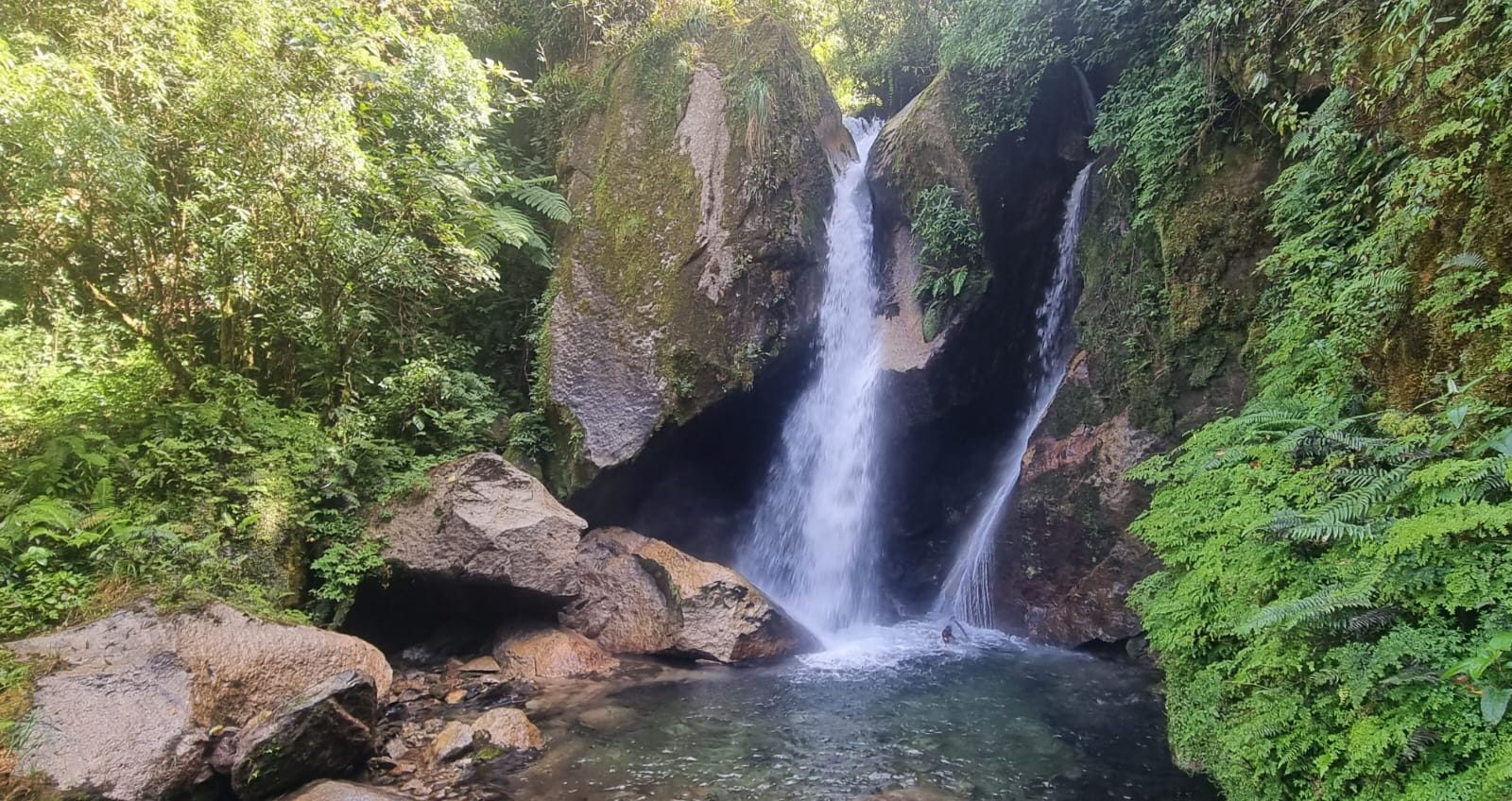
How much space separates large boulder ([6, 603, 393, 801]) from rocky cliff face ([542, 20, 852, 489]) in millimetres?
4202

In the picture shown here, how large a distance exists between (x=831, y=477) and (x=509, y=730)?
5.95 meters

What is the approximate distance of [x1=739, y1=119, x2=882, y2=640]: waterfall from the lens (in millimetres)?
10203

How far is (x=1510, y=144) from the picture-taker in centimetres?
337

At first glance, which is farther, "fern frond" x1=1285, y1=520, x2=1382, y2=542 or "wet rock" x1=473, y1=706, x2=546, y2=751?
"wet rock" x1=473, y1=706, x2=546, y2=751

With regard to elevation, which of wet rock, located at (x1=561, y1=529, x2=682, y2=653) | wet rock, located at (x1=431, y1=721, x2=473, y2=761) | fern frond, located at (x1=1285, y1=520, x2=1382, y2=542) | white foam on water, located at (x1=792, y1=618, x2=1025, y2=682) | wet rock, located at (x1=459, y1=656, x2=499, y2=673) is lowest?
wet rock, located at (x1=431, y1=721, x2=473, y2=761)

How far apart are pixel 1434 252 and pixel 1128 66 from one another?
611cm

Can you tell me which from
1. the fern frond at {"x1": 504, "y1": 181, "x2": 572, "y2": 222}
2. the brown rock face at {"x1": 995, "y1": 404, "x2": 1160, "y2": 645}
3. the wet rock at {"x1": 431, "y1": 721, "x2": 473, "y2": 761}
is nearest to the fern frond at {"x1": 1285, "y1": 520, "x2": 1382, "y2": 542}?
the brown rock face at {"x1": 995, "y1": 404, "x2": 1160, "y2": 645}

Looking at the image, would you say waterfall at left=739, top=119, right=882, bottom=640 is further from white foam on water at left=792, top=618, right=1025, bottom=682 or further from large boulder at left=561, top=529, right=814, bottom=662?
large boulder at left=561, top=529, right=814, bottom=662

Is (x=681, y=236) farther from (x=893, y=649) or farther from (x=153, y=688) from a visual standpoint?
(x=153, y=688)

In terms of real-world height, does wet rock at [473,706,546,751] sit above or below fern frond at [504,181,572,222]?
below

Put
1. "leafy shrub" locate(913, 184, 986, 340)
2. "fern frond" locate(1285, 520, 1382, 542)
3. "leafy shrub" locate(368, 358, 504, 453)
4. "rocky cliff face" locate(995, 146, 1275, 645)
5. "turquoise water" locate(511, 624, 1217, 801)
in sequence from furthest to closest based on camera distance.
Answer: "leafy shrub" locate(913, 184, 986, 340)
"leafy shrub" locate(368, 358, 504, 453)
"rocky cliff face" locate(995, 146, 1275, 645)
"turquoise water" locate(511, 624, 1217, 801)
"fern frond" locate(1285, 520, 1382, 542)

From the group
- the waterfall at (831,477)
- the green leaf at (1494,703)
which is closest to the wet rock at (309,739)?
the waterfall at (831,477)

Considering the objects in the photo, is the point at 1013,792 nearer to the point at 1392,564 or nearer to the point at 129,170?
the point at 1392,564

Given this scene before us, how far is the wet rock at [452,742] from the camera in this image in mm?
5305
